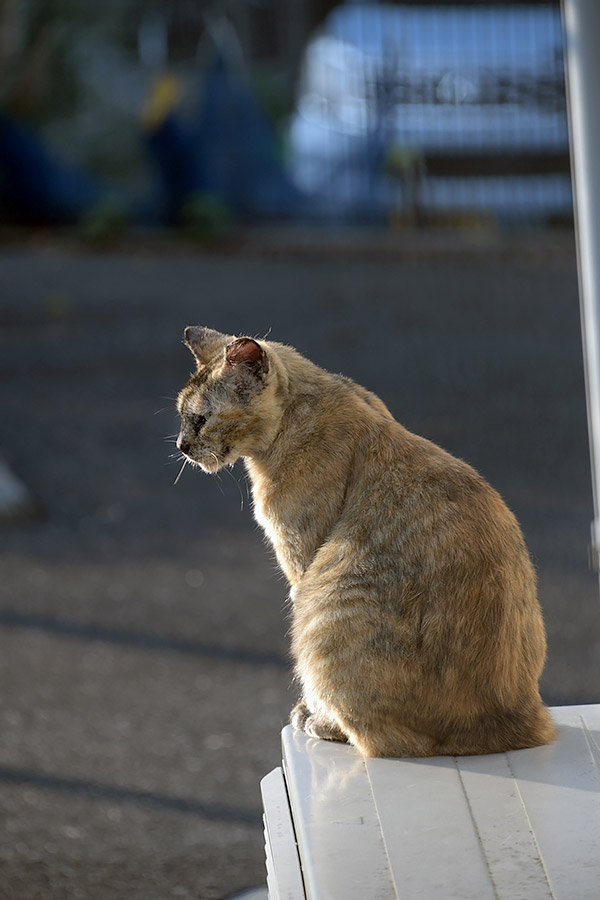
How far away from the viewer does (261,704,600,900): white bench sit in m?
1.99

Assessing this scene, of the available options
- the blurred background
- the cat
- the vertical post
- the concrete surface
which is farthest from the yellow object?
the cat

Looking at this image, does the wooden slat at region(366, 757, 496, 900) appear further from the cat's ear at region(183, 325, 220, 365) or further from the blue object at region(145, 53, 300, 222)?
the blue object at region(145, 53, 300, 222)

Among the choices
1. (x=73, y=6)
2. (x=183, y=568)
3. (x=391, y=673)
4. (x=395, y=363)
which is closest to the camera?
(x=391, y=673)

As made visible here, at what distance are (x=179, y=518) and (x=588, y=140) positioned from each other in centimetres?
450

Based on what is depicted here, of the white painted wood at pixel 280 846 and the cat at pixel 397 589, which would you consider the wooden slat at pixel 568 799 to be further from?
the white painted wood at pixel 280 846

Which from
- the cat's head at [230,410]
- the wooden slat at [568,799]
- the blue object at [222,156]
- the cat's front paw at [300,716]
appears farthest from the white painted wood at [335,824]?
the blue object at [222,156]

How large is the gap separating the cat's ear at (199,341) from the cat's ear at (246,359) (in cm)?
21

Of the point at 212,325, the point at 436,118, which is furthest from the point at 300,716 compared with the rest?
the point at 436,118

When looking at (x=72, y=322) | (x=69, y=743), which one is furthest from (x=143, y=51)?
(x=69, y=743)

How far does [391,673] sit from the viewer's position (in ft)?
7.91

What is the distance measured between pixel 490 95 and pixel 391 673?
15808 millimetres

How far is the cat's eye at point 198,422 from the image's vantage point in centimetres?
269

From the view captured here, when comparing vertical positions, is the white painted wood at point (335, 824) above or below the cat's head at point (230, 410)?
below

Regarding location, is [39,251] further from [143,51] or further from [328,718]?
[328,718]
